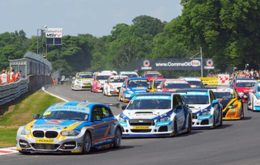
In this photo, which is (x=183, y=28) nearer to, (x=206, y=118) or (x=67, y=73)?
(x=206, y=118)

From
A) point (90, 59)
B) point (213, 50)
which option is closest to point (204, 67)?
point (213, 50)

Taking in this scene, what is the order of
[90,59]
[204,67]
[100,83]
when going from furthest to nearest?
1. [90,59]
2. [204,67]
3. [100,83]

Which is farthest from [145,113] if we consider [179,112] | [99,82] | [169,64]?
[169,64]

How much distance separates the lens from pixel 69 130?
1778 cm

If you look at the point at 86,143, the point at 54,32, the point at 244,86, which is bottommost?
the point at 86,143

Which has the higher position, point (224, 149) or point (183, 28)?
point (183, 28)

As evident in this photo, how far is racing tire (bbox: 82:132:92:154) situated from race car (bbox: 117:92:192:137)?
4.79 m

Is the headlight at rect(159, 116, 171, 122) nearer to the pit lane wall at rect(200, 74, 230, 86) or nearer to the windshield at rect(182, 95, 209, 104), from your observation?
the windshield at rect(182, 95, 209, 104)

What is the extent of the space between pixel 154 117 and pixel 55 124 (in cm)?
559

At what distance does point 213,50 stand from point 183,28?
479 centimetres

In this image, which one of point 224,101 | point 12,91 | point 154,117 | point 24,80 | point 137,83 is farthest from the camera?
point 24,80

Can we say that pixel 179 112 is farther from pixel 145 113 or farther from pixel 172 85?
pixel 172 85

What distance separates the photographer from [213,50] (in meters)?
89.4

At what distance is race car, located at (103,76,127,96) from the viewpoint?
5422 cm
